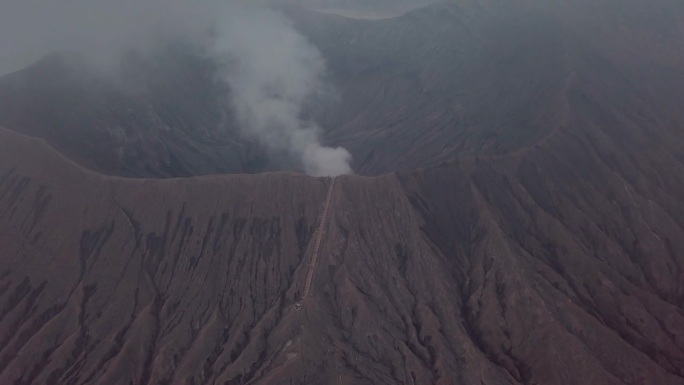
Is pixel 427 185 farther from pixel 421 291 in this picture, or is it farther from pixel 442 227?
pixel 421 291

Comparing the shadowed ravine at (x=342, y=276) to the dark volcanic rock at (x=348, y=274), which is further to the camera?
the dark volcanic rock at (x=348, y=274)

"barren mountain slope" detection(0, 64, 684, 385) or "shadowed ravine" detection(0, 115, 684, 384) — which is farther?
"barren mountain slope" detection(0, 64, 684, 385)

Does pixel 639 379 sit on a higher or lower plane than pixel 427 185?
lower

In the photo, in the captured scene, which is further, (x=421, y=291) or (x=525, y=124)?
(x=525, y=124)

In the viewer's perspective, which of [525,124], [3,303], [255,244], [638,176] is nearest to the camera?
[3,303]

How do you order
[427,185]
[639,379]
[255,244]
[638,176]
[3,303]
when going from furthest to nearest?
[638,176], [427,185], [255,244], [3,303], [639,379]

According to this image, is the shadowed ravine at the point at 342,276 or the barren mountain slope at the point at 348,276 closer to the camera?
the shadowed ravine at the point at 342,276

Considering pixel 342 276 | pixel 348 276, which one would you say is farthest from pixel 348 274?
pixel 342 276

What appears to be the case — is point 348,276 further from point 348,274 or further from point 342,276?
point 342,276

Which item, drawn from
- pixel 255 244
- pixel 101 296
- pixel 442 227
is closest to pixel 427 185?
pixel 442 227
